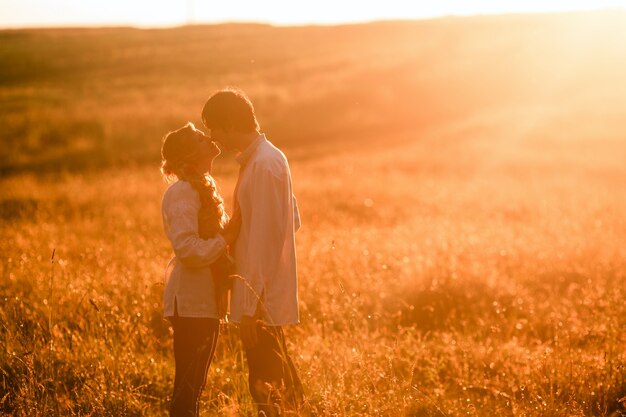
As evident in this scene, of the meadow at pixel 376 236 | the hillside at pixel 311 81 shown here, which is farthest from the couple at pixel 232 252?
the hillside at pixel 311 81

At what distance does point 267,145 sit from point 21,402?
2.22 m

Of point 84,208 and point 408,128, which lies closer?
point 84,208

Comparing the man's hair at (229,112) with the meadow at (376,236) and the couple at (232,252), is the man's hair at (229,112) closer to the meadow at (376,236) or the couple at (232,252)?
the couple at (232,252)

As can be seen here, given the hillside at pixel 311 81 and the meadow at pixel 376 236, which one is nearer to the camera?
the meadow at pixel 376 236

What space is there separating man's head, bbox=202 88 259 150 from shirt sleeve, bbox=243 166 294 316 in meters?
0.27

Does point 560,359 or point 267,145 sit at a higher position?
point 267,145

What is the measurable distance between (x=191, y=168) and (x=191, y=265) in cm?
57

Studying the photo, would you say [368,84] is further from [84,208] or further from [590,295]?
[590,295]

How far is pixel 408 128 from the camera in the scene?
3497cm

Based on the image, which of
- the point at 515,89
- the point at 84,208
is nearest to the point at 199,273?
the point at 84,208

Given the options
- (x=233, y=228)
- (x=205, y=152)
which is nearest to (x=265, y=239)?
(x=233, y=228)

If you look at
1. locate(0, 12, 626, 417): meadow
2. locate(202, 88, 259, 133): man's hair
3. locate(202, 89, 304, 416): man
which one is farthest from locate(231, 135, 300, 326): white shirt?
locate(0, 12, 626, 417): meadow

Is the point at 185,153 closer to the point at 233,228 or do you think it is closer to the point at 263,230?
the point at 233,228

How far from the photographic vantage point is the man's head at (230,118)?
4.50 meters
